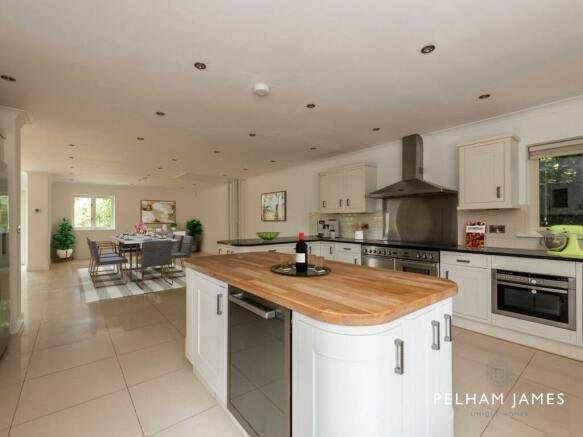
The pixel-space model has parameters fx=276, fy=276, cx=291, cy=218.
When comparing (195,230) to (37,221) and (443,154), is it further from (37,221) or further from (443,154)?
(443,154)

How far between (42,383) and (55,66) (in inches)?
98.1

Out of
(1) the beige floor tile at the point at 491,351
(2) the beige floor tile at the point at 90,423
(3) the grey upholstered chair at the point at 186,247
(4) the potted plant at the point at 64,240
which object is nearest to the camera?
(2) the beige floor tile at the point at 90,423

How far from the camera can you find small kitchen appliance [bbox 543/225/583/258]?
104 inches

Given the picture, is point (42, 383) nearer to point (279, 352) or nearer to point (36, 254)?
point (279, 352)

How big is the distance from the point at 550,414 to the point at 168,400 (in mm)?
2566

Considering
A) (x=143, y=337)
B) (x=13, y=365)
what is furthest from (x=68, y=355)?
(x=143, y=337)

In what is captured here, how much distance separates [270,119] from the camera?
345cm

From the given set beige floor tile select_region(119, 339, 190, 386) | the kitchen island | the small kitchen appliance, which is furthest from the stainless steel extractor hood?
beige floor tile select_region(119, 339, 190, 386)

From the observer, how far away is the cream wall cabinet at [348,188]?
15.1 feet

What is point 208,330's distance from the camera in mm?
1936

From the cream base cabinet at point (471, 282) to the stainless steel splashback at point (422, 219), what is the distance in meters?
0.72

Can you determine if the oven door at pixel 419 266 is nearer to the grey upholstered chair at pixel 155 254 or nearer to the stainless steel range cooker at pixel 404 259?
the stainless steel range cooker at pixel 404 259

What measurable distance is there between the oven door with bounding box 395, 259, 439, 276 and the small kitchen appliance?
1.07 meters

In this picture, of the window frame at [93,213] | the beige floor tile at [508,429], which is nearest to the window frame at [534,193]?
the beige floor tile at [508,429]
